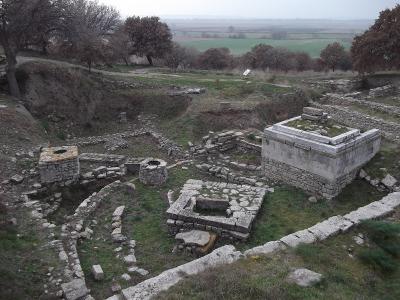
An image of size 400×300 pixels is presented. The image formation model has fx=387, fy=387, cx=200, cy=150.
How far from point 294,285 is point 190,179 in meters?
7.01

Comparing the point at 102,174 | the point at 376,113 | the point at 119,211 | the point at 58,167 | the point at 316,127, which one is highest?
the point at 316,127

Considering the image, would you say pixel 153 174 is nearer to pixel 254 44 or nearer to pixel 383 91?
pixel 383 91

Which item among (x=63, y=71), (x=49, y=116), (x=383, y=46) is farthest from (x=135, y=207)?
(x=383, y=46)

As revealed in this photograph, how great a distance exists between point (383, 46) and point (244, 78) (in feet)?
29.2

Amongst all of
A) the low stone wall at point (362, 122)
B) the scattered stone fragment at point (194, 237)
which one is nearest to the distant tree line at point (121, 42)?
the low stone wall at point (362, 122)

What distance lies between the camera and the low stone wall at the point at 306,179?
1199cm

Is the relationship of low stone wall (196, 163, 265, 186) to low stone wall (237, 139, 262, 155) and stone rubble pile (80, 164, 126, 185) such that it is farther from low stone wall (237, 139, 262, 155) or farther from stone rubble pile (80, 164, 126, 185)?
stone rubble pile (80, 164, 126, 185)

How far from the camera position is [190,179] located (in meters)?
13.3

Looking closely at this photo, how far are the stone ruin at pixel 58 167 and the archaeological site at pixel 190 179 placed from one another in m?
0.04

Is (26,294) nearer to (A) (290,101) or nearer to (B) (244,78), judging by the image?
(A) (290,101)

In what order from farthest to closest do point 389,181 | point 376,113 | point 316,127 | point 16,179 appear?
point 376,113 → point 316,127 → point 16,179 → point 389,181

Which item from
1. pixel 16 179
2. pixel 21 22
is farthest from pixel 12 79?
pixel 16 179

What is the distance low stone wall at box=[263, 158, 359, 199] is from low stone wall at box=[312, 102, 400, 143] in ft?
16.9

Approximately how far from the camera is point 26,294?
746cm
